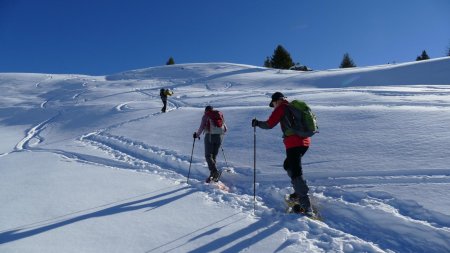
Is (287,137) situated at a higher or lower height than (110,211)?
higher

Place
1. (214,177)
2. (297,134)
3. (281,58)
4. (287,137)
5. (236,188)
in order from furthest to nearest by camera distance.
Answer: (281,58) → (214,177) → (236,188) → (287,137) → (297,134)

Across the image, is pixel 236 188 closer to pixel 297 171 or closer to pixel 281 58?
pixel 297 171

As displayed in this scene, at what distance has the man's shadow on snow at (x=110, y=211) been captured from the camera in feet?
15.6

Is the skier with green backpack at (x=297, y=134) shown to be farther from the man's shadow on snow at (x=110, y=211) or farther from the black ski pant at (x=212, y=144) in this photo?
the black ski pant at (x=212, y=144)

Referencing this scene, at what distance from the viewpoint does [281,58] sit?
2109 inches

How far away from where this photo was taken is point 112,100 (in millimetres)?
26594

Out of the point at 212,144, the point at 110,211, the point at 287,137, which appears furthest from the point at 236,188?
the point at 110,211

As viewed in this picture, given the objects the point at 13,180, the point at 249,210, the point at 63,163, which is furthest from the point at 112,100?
the point at 249,210

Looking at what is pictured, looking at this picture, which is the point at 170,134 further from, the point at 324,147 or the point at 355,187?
the point at 355,187

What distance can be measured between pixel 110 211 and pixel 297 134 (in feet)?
10.7

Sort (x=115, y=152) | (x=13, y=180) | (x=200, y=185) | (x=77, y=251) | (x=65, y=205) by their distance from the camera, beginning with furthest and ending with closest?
(x=115, y=152), (x=13, y=180), (x=200, y=185), (x=65, y=205), (x=77, y=251)

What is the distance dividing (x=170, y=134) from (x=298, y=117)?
7.87m

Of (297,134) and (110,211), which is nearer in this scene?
(297,134)

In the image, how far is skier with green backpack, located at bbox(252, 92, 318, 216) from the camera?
18.0 feet
